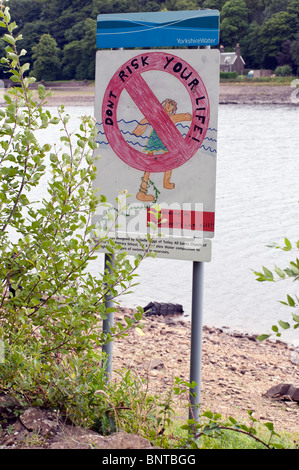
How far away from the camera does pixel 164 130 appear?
346 centimetres

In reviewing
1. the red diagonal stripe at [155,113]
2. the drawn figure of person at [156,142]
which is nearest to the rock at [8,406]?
the drawn figure of person at [156,142]

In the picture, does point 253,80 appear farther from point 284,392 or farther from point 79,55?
point 284,392

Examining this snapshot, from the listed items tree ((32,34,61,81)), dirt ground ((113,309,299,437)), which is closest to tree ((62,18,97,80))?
tree ((32,34,61,81))

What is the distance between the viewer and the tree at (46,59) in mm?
37656

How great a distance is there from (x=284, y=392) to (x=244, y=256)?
9.16 meters

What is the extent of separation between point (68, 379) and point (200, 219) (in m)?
1.16

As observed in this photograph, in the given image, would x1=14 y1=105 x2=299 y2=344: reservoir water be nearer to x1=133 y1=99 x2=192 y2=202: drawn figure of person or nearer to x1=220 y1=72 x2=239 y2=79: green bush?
x1=133 y1=99 x2=192 y2=202: drawn figure of person

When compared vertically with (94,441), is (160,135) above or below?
above

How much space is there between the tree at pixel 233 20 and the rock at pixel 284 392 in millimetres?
45314

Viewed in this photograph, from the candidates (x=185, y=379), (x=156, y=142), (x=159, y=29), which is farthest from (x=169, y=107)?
(x=185, y=379)

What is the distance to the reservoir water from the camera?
912cm

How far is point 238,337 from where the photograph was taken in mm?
7367

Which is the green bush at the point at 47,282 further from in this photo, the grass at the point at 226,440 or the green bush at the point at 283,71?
the green bush at the point at 283,71

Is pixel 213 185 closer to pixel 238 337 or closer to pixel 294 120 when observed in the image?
pixel 238 337
